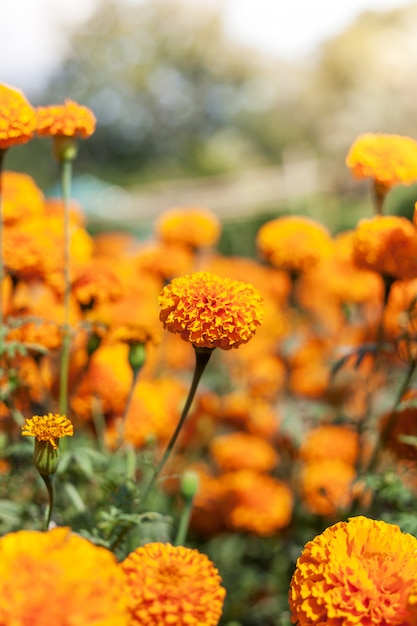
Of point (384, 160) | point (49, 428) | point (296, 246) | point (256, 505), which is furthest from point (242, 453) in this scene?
point (49, 428)

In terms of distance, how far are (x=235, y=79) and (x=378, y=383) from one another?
90.8 ft

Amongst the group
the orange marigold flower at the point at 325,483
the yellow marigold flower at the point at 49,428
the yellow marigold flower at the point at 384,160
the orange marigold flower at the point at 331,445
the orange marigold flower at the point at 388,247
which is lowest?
the orange marigold flower at the point at 325,483

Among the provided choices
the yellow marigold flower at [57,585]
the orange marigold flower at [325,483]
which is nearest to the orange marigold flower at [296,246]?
the orange marigold flower at [325,483]

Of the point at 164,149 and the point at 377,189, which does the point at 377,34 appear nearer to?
the point at 164,149

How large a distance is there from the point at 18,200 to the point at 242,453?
114cm

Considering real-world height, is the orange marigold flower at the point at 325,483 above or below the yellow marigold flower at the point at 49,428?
below

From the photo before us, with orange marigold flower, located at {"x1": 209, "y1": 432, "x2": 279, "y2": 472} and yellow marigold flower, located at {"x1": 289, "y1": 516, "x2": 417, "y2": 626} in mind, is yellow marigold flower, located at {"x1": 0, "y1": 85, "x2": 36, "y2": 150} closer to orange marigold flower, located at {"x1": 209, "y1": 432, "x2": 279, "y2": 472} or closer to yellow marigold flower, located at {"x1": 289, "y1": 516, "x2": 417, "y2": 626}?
yellow marigold flower, located at {"x1": 289, "y1": 516, "x2": 417, "y2": 626}

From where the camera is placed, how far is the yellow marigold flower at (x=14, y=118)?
136 cm

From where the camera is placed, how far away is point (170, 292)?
1.20m

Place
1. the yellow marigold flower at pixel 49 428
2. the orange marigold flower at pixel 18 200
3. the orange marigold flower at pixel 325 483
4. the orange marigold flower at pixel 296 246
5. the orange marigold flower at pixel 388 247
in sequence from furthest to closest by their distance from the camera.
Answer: the orange marigold flower at pixel 296 246 → the orange marigold flower at pixel 325 483 → the orange marigold flower at pixel 18 200 → the orange marigold flower at pixel 388 247 → the yellow marigold flower at pixel 49 428

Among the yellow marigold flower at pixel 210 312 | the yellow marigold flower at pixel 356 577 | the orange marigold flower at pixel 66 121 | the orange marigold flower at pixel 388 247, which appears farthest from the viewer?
the orange marigold flower at pixel 388 247

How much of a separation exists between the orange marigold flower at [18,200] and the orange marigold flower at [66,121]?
49cm

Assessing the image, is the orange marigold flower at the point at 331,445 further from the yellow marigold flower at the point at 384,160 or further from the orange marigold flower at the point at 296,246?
the yellow marigold flower at the point at 384,160

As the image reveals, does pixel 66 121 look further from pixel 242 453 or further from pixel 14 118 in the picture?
pixel 242 453
